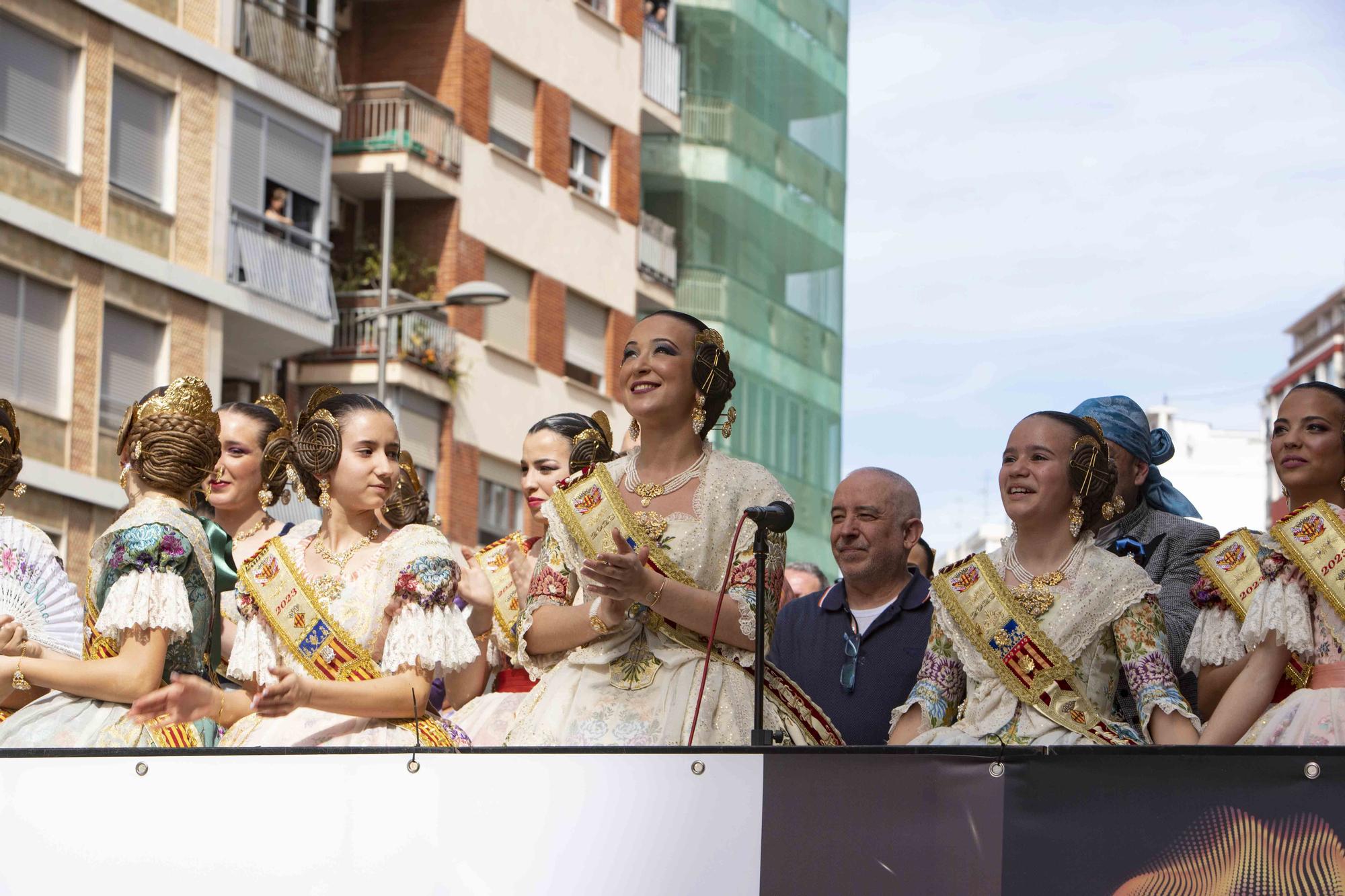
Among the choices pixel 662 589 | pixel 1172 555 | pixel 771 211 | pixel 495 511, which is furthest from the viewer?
pixel 771 211

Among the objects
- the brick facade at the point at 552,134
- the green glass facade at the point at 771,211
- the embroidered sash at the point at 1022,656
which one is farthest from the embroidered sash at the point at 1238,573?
the green glass facade at the point at 771,211

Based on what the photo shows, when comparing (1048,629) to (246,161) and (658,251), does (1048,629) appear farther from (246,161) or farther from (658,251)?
(658,251)

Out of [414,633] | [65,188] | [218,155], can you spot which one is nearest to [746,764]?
[414,633]

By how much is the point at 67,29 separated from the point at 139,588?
18.0 meters

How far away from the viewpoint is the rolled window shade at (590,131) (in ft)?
111

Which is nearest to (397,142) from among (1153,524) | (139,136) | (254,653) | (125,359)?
(139,136)

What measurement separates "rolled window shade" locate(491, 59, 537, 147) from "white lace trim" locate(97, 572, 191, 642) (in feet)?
85.2

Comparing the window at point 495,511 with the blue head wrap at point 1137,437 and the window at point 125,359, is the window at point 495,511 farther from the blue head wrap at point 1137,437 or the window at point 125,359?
the blue head wrap at point 1137,437

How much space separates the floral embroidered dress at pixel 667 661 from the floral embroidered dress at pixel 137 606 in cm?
98

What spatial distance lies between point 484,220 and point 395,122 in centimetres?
223

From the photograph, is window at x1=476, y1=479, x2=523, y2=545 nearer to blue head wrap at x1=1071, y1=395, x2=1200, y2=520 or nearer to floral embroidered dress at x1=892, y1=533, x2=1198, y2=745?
blue head wrap at x1=1071, y1=395, x2=1200, y2=520

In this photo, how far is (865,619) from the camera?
783 centimetres

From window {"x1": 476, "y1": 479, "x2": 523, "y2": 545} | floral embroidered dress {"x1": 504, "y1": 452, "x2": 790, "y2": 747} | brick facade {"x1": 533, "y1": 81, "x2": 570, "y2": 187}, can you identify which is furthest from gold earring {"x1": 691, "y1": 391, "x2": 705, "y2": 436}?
brick facade {"x1": 533, "y1": 81, "x2": 570, "y2": 187}

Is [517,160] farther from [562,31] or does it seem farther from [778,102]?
[778,102]
